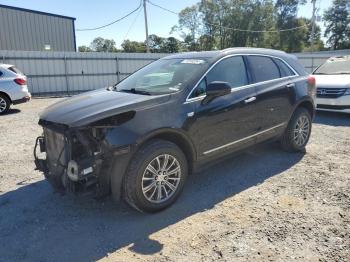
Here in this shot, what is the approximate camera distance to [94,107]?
3.57 metres

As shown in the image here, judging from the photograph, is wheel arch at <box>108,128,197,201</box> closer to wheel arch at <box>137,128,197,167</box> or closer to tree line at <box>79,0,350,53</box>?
wheel arch at <box>137,128,197,167</box>

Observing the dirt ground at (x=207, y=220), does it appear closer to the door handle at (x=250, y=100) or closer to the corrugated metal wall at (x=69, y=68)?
the door handle at (x=250, y=100)

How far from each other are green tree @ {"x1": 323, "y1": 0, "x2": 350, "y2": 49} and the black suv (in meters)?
65.5

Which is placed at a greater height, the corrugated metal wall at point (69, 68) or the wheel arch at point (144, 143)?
the corrugated metal wall at point (69, 68)

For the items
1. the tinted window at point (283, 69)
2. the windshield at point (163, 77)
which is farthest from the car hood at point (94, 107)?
the tinted window at point (283, 69)

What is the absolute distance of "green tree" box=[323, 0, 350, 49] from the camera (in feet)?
204

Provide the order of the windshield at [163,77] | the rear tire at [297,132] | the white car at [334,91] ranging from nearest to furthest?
the windshield at [163,77] → the rear tire at [297,132] → the white car at [334,91]

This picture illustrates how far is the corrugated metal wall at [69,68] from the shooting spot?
15.6m

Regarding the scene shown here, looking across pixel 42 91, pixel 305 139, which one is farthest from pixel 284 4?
pixel 305 139

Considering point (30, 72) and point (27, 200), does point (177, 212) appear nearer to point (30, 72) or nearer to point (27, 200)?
point (27, 200)

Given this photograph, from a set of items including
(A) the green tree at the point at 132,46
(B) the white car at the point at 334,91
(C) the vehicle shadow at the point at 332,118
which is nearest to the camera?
(C) the vehicle shadow at the point at 332,118

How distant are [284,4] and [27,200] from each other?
67.7 meters

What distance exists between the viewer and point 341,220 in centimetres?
355

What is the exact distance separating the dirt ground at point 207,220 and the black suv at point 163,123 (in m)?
0.38
